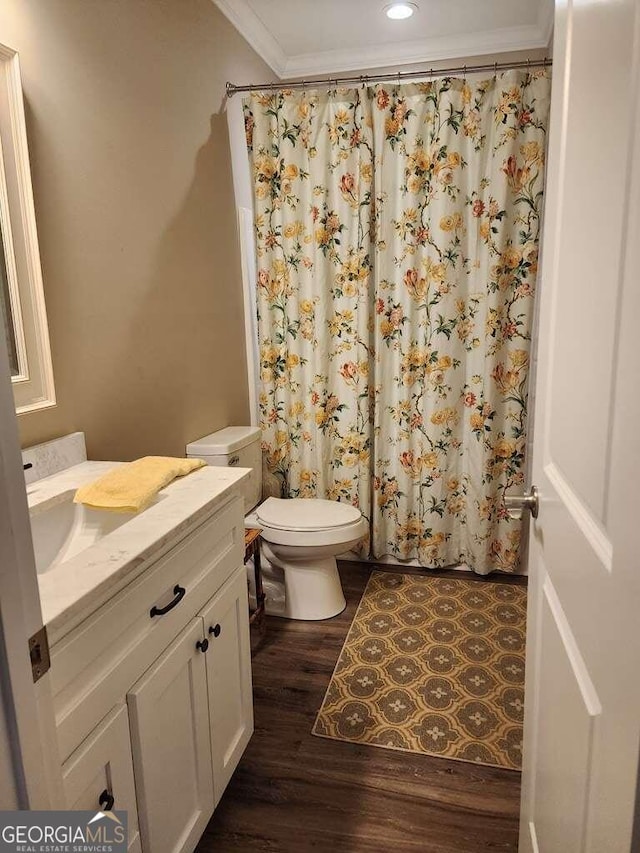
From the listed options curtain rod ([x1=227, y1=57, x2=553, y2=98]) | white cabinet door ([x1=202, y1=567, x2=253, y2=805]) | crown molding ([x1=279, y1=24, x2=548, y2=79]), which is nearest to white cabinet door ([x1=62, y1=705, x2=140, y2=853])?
white cabinet door ([x1=202, y1=567, x2=253, y2=805])

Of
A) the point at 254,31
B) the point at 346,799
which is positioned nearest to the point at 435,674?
the point at 346,799

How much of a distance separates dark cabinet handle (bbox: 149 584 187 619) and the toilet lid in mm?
1184

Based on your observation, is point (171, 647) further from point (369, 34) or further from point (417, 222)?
point (369, 34)

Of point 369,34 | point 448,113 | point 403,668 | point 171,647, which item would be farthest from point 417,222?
point 171,647

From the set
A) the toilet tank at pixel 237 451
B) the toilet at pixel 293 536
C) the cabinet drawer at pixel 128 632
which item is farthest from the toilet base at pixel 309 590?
the cabinet drawer at pixel 128 632

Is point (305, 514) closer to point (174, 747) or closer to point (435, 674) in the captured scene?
point (435, 674)

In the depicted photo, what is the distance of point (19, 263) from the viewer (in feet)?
4.75

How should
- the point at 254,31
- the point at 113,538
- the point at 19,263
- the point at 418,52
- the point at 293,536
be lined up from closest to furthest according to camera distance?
the point at 113,538 < the point at 19,263 < the point at 293,536 < the point at 254,31 < the point at 418,52

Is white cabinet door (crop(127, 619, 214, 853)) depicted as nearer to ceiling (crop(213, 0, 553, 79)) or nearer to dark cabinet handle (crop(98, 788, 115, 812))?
dark cabinet handle (crop(98, 788, 115, 812))

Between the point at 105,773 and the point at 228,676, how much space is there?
0.51m

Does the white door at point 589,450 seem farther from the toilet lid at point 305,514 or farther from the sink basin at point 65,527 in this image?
the toilet lid at point 305,514

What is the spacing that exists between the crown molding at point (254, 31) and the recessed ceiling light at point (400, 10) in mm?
602

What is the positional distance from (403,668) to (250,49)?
2885 millimetres

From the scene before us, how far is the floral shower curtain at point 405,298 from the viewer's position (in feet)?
8.30
